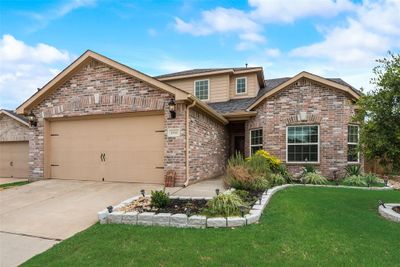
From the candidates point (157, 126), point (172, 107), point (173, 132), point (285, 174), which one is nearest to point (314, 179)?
point (285, 174)

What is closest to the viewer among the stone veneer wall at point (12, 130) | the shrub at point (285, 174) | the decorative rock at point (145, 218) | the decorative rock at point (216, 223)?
the decorative rock at point (216, 223)

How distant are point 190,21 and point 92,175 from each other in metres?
7.68

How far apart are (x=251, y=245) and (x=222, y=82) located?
1205 centimetres

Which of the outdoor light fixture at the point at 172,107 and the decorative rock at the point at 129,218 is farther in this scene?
the outdoor light fixture at the point at 172,107

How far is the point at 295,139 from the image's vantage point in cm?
1204

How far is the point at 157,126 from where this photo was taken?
371 inches

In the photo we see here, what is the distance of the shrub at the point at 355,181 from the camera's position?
1012cm

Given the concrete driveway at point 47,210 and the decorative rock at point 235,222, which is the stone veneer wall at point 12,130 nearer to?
the concrete driveway at point 47,210

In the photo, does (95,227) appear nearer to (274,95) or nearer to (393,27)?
(274,95)

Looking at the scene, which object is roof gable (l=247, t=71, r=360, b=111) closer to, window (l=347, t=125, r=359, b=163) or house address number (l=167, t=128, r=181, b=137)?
window (l=347, t=125, r=359, b=163)

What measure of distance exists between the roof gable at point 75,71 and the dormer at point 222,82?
6.37 meters

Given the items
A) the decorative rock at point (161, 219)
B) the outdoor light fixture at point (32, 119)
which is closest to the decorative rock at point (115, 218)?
the decorative rock at point (161, 219)

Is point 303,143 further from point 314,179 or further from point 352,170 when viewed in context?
point 352,170

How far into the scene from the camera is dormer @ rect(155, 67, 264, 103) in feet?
49.6
